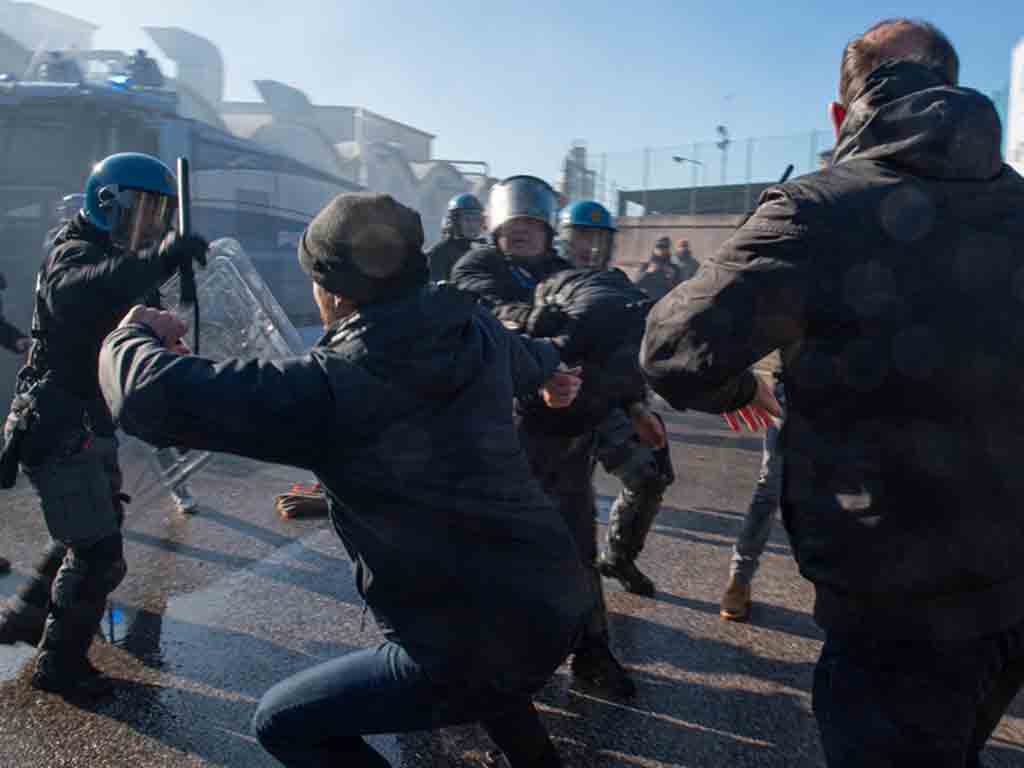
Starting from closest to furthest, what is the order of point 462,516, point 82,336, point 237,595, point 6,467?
point 462,516 < point 82,336 < point 6,467 < point 237,595

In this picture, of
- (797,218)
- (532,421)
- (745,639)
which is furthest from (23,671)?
(797,218)

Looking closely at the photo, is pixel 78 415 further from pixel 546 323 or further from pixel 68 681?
pixel 546 323

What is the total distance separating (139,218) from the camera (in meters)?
3.07

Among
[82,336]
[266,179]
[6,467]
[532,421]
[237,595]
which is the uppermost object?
[266,179]

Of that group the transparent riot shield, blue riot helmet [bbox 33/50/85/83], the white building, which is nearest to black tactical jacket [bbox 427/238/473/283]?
the transparent riot shield

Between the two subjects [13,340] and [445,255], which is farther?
[445,255]

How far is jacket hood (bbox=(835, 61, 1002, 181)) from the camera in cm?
144

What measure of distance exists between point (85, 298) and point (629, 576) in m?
2.74

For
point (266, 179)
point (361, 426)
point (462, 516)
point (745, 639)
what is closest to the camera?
point (361, 426)

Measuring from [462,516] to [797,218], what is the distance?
89 centimetres

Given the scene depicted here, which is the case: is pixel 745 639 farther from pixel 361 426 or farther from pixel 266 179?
pixel 266 179

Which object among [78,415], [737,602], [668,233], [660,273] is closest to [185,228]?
[78,415]

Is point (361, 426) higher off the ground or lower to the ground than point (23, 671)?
higher

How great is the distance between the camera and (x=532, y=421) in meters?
3.08
